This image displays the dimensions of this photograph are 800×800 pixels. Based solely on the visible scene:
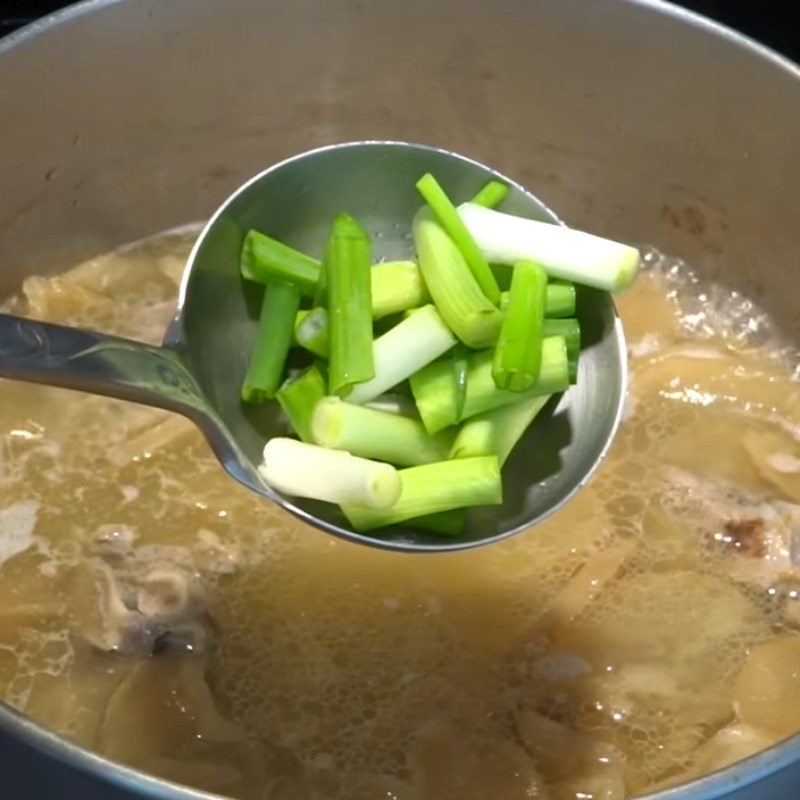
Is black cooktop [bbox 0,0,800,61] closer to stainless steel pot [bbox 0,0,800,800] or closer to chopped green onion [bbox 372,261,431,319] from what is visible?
stainless steel pot [bbox 0,0,800,800]

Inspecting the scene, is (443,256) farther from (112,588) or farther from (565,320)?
(112,588)

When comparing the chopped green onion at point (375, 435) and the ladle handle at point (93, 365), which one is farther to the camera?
the chopped green onion at point (375, 435)

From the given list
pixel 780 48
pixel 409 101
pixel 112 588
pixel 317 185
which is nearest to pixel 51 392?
pixel 112 588

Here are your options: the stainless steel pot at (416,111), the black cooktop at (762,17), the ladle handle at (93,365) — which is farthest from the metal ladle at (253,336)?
the black cooktop at (762,17)

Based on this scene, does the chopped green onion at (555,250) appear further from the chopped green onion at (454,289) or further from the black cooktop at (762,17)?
the black cooktop at (762,17)

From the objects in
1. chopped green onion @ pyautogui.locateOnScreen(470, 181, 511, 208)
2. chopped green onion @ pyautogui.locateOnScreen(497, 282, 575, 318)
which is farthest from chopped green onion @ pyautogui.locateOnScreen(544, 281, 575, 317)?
chopped green onion @ pyautogui.locateOnScreen(470, 181, 511, 208)
